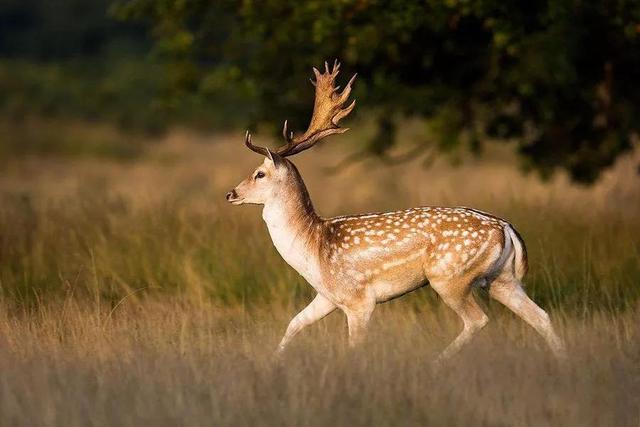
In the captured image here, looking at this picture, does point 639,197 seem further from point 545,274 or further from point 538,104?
point 545,274

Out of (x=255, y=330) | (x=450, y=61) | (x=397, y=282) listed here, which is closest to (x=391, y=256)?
(x=397, y=282)

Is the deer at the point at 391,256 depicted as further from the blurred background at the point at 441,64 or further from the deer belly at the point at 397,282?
the blurred background at the point at 441,64

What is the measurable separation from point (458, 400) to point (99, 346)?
80.5 inches

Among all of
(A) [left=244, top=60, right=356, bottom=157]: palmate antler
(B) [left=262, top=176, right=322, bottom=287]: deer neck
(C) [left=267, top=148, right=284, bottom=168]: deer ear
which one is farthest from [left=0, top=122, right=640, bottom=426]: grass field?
(A) [left=244, top=60, right=356, bottom=157]: palmate antler

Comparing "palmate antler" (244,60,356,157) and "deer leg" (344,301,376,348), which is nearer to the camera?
"deer leg" (344,301,376,348)

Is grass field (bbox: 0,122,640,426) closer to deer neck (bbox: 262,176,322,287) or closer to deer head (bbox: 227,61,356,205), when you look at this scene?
deer neck (bbox: 262,176,322,287)

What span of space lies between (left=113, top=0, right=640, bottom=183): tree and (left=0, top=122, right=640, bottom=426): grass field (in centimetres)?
86

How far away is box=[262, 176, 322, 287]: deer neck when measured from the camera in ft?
24.7

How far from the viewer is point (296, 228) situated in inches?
298

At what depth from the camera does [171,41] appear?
12.5 metres

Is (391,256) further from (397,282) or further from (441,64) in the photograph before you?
(441,64)

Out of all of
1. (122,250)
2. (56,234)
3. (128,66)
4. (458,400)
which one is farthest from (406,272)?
(128,66)

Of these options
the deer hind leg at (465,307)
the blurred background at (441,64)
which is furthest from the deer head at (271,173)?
→ the blurred background at (441,64)

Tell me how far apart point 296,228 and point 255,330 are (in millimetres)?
682
